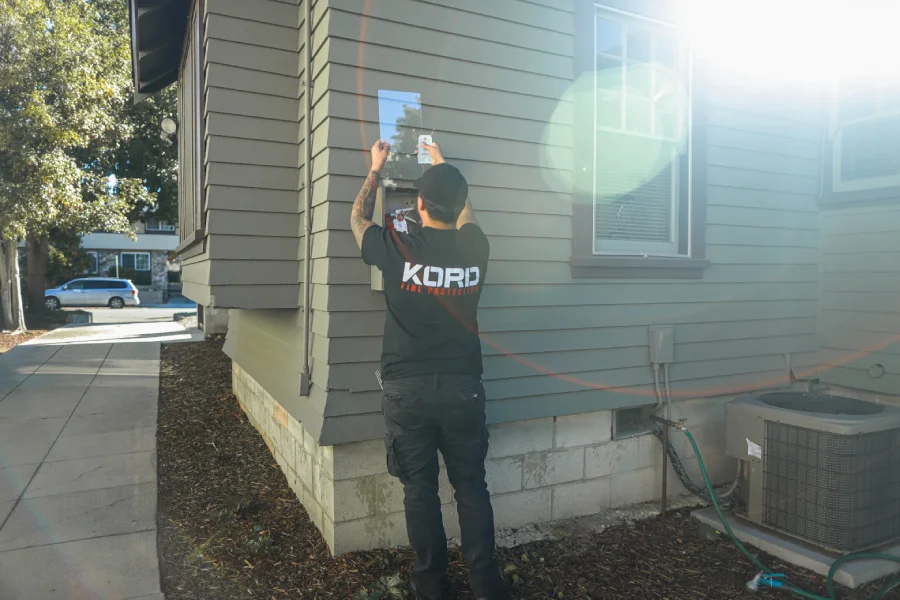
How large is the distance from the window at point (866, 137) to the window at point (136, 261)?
3887 cm

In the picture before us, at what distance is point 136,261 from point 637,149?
128ft

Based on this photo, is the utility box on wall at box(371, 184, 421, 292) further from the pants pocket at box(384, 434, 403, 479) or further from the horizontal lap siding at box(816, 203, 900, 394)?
the horizontal lap siding at box(816, 203, 900, 394)

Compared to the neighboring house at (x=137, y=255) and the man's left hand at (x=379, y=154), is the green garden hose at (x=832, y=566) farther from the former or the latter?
the neighboring house at (x=137, y=255)

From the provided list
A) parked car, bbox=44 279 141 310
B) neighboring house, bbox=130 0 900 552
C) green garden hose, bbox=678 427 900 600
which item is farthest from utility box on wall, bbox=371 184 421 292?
parked car, bbox=44 279 141 310

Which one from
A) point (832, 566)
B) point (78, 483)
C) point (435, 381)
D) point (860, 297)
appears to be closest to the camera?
point (435, 381)

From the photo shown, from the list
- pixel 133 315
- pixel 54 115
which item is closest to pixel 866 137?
pixel 54 115

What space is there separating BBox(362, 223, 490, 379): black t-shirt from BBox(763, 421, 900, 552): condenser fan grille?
207cm

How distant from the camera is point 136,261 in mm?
37219

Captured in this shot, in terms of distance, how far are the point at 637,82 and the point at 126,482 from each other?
4.57m

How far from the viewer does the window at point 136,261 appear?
3681cm

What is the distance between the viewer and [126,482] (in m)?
4.20

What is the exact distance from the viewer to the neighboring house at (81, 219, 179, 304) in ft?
117

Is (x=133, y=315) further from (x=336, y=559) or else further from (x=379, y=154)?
(x=379, y=154)

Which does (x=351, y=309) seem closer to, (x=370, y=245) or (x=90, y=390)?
(x=370, y=245)
